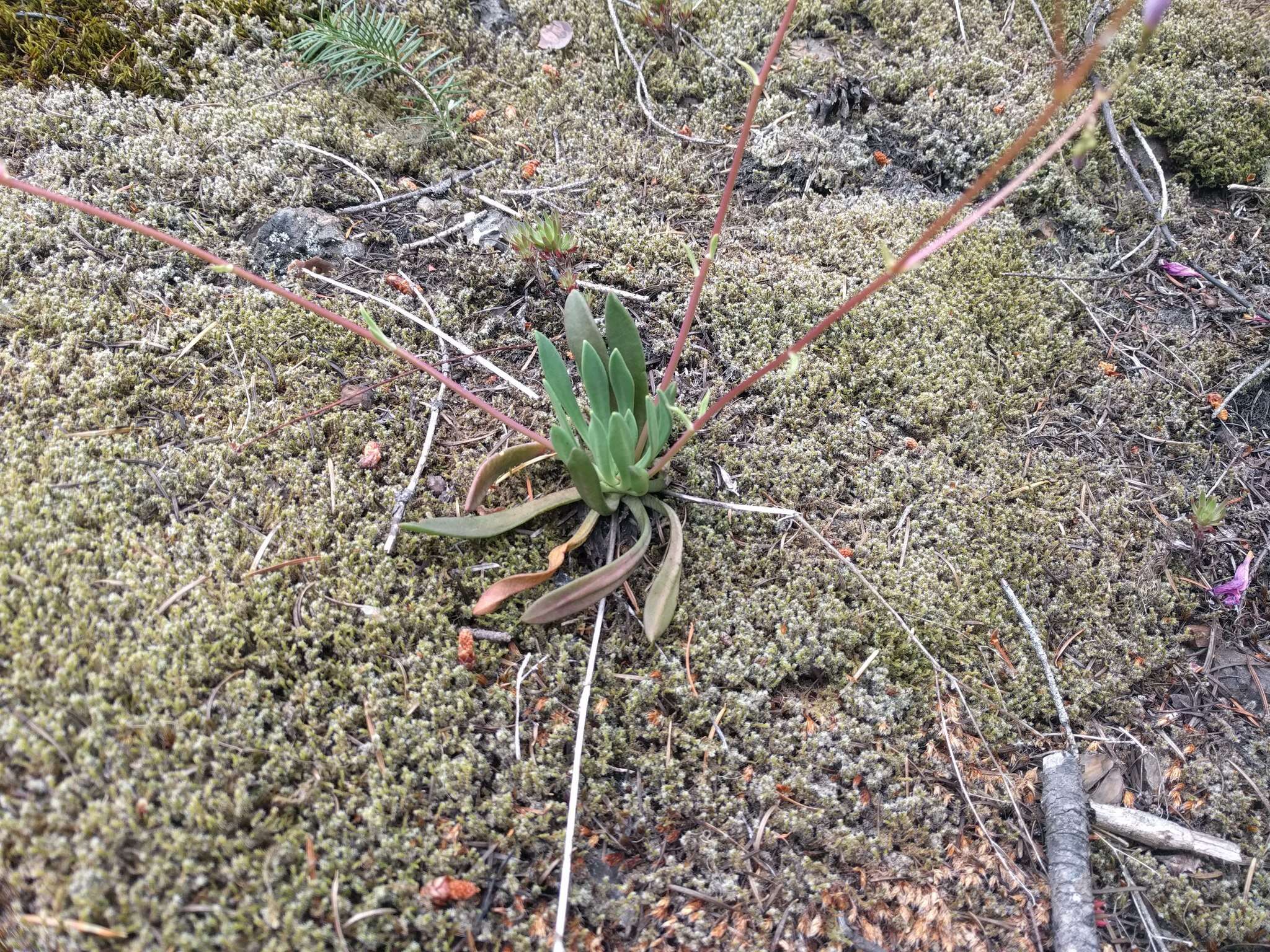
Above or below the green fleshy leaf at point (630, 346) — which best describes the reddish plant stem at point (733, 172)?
above

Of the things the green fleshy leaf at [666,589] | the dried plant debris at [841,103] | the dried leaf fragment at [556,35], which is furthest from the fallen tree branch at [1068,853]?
the dried leaf fragment at [556,35]

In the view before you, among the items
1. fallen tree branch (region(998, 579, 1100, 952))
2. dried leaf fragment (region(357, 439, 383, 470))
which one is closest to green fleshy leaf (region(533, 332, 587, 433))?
dried leaf fragment (region(357, 439, 383, 470))

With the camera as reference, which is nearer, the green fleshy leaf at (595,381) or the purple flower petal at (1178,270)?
the green fleshy leaf at (595,381)

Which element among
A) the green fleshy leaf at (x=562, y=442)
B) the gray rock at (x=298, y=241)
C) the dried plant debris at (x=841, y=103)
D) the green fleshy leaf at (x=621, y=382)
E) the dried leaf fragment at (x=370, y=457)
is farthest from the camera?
the dried plant debris at (x=841, y=103)

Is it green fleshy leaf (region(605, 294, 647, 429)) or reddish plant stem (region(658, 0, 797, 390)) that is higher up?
reddish plant stem (region(658, 0, 797, 390))

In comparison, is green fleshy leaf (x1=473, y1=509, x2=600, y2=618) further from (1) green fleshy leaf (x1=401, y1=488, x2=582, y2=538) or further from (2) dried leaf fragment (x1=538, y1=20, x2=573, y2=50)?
(2) dried leaf fragment (x1=538, y1=20, x2=573, y2=50)

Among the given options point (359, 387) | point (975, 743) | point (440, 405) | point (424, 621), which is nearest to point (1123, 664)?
point (975, 743)

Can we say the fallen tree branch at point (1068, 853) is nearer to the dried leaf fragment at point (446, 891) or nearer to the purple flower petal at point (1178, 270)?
the dried leaf fragment at point (446, 891)

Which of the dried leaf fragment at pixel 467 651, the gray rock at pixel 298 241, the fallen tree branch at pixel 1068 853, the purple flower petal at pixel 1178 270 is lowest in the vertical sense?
the fallen tree branch at pixel 1068 853
